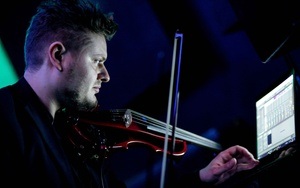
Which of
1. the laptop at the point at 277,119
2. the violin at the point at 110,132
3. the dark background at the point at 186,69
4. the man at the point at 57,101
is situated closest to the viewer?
the man at the point at 57,101

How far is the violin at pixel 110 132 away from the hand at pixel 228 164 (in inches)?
6.7

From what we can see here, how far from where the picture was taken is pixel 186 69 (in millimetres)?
2158

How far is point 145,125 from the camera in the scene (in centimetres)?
169

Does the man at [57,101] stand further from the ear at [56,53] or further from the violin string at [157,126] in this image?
the violin string at [157,126]

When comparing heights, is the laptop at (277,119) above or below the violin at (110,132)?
below

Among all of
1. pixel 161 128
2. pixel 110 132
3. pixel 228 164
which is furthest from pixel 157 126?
pixel 228 164

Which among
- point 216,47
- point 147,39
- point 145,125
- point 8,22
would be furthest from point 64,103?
point 216,47

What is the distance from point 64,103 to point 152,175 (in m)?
0.83

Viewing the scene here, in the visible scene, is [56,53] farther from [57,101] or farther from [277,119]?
[277,119]

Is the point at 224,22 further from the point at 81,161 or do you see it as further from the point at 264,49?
the point at 81,161

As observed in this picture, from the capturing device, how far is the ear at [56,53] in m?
1.49

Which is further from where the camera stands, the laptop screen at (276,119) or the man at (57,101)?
the laptop screen at (276,119)

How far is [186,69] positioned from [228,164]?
93cm

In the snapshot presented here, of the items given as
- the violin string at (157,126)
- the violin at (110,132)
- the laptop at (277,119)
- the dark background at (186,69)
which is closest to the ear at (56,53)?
the violin at (110,132)
